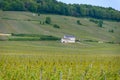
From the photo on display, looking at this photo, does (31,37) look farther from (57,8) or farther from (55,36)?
(57,8)

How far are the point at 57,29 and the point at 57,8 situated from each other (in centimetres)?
2109

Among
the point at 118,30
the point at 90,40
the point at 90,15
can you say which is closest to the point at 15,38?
the point at 90,40

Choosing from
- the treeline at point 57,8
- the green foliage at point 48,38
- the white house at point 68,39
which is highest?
the treeline at point 57,8

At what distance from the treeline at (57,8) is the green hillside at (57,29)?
4.96 m

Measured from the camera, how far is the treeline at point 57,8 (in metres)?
117

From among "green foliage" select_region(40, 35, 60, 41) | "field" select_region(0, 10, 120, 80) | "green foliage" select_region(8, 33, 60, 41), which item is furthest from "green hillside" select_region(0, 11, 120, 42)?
"green foliage" select_region(40, 35, 60, 41)

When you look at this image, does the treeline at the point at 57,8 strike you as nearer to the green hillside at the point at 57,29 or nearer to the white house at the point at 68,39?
the green hillside at the point at 57,29

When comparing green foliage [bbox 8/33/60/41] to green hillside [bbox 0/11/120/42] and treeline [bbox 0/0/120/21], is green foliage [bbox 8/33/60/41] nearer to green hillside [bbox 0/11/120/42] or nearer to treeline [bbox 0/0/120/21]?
green hillside [bbox 0/11/120/42]

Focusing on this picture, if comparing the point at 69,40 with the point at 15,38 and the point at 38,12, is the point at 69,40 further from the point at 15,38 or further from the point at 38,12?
the point at 38,12

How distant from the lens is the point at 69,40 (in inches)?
3819

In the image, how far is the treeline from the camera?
11725cm

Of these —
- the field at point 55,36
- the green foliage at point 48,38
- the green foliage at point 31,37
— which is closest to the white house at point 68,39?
the field at point 55,36

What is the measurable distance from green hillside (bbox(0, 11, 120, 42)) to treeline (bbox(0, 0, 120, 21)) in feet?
16.3

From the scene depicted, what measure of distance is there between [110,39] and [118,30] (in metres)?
8.61
